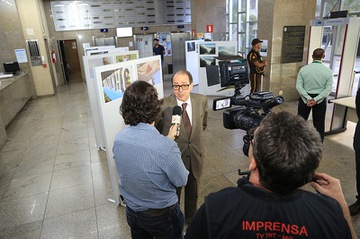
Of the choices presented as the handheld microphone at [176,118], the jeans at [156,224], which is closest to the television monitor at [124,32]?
the handheld microphone at [176,118]

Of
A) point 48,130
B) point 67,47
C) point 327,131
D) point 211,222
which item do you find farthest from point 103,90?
point 67,47

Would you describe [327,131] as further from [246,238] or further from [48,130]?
[48,130]

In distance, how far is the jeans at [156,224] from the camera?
147 centimetres

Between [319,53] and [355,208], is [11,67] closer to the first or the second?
[319,53]

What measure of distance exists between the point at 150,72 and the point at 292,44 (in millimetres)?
4507

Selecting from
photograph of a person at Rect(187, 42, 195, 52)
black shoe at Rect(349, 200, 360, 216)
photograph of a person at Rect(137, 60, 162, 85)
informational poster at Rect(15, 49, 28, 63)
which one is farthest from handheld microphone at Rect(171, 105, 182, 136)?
informational poster at Rect(15, 49, 28, 63)

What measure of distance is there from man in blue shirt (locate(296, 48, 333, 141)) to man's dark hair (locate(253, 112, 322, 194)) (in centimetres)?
319

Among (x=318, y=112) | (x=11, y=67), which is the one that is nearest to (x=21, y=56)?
(x=11, y=67)

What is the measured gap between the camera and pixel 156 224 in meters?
1.48

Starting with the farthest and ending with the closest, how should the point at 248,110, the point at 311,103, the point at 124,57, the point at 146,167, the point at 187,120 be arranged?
the point at 124,57 < the point at 311,103 < the point at 187,120 < the point at 248,110 < the point at 146,167

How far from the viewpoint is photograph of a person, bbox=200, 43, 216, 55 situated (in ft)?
22.7

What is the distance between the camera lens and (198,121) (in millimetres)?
2129

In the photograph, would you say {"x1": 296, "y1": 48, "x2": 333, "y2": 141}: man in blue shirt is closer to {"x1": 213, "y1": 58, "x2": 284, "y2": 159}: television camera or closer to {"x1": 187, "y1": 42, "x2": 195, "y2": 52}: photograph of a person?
{"x1": 213, "y1": 58, "x2": 284, "y2": 159}: television camera

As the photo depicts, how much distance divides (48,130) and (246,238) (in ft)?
18.1
